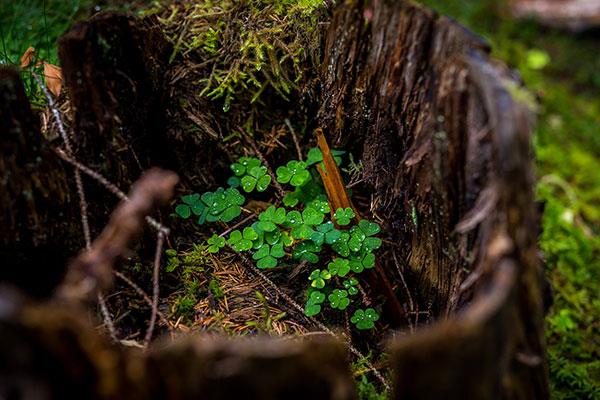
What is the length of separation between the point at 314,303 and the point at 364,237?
335mm

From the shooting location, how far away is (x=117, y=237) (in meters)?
1.38

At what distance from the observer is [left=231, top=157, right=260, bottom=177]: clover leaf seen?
247 cm

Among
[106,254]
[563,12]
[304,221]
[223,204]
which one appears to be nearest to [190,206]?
[223,204]

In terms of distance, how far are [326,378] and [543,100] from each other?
409 cm

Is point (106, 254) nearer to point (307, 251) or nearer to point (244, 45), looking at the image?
point (307, 251)

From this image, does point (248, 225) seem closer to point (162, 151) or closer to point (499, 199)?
point (162, 151)

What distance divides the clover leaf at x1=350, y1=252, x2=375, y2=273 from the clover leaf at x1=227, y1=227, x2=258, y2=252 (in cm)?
42

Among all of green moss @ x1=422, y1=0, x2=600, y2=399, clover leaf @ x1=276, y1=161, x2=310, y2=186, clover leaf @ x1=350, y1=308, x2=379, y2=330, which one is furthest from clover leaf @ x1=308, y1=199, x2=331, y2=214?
green moss @ x1=422, y1=0, x2=600, y2=399

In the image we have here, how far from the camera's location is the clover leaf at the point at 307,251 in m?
2.24

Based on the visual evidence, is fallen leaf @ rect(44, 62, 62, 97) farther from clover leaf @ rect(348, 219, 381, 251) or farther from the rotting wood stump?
clover leaf @ rect(348, 219, 381, 251)

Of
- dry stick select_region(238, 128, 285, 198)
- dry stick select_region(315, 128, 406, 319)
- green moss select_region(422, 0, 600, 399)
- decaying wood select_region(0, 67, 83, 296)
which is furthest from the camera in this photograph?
green moss select_region(422, 0, 600, 399)

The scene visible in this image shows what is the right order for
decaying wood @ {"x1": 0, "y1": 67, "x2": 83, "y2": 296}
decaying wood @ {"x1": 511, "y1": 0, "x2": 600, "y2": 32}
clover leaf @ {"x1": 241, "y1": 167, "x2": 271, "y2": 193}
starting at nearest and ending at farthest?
decaying wood @ {"x1": 0, "y1": 67, "x2": 83, "y2": 296} < clover leaf @ {"x1": 241, "y1": 167, "x2": 271, "y2": 193} < decaying wood @ {"x1": 511, "y1": 0, "x2": 600, "y2": 32}

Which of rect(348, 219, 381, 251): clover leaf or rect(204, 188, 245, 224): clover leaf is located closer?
rect(348, 219, 381, 251): clover leaf

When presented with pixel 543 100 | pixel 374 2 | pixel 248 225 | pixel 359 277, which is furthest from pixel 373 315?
pixel 543 100
